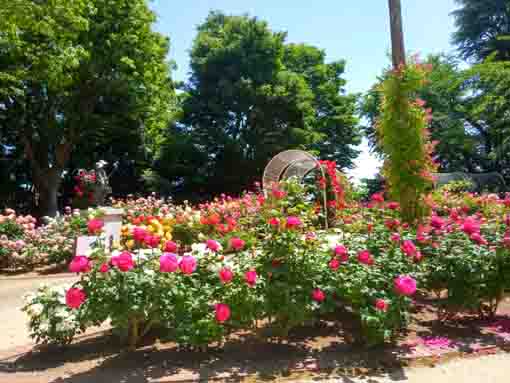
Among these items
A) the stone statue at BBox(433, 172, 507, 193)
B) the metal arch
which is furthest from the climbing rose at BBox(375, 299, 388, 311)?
the stone statue at BBox(433, 172, 507, 193)

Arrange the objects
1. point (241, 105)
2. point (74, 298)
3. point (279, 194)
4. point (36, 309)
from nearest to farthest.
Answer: point (74, 298), point (36, 309), point (279, 194), point (241, 105)

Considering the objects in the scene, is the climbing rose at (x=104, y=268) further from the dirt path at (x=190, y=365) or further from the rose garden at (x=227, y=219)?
the dirt path at (x=190, y=365)

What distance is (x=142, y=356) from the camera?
276cm

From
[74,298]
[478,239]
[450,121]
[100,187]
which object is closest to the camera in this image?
[74,298]

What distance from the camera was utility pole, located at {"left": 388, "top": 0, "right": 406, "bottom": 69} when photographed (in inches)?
280

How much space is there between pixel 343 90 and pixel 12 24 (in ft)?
64.5

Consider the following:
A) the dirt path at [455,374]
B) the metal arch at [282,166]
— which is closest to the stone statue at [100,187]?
the metal arch at [282,166]

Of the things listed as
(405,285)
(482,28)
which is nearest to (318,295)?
(405,285)

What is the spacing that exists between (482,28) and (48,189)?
79.9 ft

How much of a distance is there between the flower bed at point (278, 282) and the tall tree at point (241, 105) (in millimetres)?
12574

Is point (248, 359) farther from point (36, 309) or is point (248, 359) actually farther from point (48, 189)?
point (48, 189)

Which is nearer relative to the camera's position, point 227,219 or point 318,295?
point 318,295

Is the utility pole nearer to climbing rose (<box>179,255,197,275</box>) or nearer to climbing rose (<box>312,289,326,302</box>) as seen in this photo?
climbing rose (<box>312,289,326,302</box>)

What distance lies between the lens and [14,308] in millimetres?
4492
